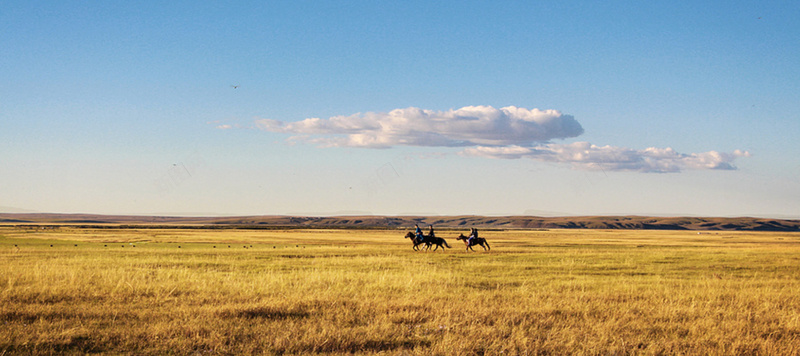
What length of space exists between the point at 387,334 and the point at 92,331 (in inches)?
203

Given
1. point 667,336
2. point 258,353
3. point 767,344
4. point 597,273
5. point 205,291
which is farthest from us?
point 597,273

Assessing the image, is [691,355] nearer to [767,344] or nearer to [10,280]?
[767,344]

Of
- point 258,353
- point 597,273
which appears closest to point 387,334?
point 258,353

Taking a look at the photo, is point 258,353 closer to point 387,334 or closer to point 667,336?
point 387,334

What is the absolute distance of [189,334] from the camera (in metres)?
10.2

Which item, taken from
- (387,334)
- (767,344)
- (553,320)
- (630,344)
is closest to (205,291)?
(387,334)

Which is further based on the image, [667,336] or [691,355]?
[667,336]

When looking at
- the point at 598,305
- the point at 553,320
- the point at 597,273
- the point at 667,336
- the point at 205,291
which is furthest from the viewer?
the point at 597,273

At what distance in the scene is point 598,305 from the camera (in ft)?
45.6

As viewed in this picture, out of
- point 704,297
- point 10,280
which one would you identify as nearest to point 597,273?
point 704,297

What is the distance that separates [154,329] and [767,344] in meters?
10.6

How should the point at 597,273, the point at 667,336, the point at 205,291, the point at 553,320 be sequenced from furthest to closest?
the point at 597,273, the point at 205,291, the point at 553,320, the point at 667,336

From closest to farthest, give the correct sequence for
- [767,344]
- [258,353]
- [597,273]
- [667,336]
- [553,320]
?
[258,353] < [767,344] < [667,336] < [553,320] < [597,273]

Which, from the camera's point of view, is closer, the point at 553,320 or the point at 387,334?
the point at 387,334
